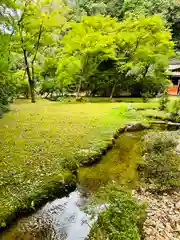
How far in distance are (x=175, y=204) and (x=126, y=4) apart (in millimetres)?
28418

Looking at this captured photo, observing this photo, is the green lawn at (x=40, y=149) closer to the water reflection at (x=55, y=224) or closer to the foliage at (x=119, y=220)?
the water reflection at (x=55, y=224)

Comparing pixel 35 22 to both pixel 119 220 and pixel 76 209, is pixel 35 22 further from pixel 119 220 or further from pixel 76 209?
pixel 119 220

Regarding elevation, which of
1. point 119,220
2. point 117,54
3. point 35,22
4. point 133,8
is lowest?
point 119,220

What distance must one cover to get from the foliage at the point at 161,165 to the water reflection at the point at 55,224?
1641mm

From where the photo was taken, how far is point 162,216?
10.6ft

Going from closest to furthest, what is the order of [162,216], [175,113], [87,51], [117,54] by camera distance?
[162,216]
[175,113]
[87,51]
[117,54]

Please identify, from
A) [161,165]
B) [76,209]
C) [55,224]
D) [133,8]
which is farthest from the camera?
[133,8]

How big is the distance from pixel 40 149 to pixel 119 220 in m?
3.28

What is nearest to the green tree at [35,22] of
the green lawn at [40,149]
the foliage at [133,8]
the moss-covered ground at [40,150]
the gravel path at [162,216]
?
the moss-covered ground at [40,150]

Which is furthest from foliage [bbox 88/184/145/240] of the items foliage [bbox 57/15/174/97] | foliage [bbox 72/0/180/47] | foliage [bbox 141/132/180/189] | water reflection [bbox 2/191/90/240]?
foliage [bbox 72/0/180/47]

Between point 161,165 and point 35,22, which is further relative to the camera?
point 35,22

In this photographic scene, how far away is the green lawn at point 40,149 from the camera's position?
11.2 ft

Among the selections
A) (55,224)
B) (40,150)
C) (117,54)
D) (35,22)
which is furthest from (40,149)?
(117,54)

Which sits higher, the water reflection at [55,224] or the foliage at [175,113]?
the foliage at [175,113]
